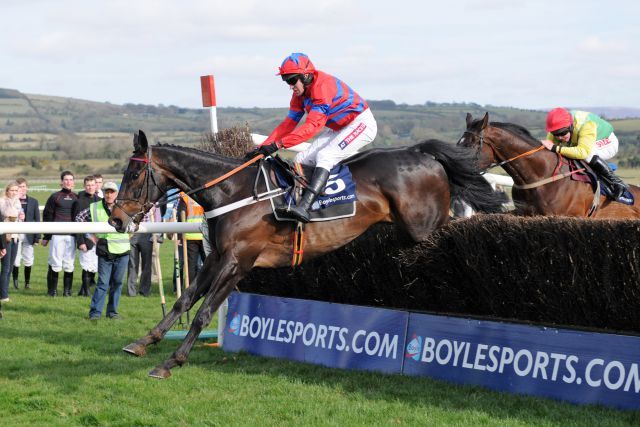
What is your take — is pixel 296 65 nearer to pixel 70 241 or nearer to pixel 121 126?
pixel 70 241

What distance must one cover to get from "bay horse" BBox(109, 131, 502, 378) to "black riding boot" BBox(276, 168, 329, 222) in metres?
0.13

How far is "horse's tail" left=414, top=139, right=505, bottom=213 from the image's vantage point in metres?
7.00

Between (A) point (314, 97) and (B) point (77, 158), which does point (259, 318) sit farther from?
(B) point (77, 158)

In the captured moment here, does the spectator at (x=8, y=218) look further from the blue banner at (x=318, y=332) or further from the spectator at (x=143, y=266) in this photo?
the blue banner at (x=318, y=332)

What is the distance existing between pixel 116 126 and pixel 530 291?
102 meters

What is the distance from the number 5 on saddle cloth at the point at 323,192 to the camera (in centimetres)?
643

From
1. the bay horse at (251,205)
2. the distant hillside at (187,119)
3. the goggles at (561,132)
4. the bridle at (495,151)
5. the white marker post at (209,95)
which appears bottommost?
the bay horse at (251,205)

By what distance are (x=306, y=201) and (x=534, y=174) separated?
116 inches

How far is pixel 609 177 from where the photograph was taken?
8281 millimetres

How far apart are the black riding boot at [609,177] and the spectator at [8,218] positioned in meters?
7.75

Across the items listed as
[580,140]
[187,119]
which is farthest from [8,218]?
[187,119]

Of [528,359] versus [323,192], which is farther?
[323,192]

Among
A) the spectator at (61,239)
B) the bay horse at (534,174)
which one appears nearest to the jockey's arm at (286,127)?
the bay horse at (534,174)

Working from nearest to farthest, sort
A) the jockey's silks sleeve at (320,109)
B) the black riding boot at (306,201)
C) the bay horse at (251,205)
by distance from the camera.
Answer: the bay horse at (251,205) → the black riding boot at (306,201) → the jockey's silks sleeve at (320,109)
